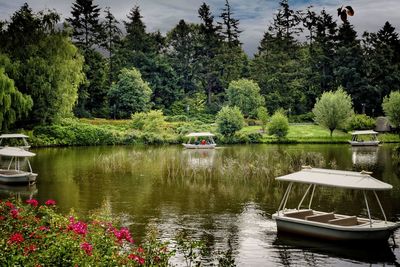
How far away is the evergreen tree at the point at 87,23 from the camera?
275 ft

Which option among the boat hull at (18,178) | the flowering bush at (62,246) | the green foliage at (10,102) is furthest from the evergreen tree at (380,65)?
the flowering bush at (62,246)

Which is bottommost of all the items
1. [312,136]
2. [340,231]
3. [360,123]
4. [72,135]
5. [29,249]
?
[340,231]

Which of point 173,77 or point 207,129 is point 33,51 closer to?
point 207,129

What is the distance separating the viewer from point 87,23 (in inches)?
3344

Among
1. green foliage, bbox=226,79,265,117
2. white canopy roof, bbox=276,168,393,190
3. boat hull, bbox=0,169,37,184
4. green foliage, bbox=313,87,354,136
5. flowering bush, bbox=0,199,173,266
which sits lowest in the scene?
boat hull, bbox=0,169,37,184

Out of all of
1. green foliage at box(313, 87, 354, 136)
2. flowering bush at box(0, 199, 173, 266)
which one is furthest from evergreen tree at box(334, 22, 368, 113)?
flowering bush at box(0, 199, 173, 266)

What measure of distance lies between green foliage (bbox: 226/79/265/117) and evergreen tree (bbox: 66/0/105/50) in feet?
84.9

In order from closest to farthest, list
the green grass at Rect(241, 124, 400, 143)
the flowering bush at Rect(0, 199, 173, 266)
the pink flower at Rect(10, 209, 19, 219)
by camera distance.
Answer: the flowering bush at Rect(0, 199, 173, 266), the pink flower at Rect(10, 209, 19, 219), the green grass at Rect(241, 124, 400, 143)

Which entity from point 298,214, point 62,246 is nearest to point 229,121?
point 298,214

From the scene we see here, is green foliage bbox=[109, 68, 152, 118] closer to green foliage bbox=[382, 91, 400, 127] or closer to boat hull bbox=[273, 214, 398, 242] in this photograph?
green foliage bbox=[382, 91, 400, 127]

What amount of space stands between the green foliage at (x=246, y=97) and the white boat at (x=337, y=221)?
2347 inches

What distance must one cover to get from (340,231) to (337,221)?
0.82 m

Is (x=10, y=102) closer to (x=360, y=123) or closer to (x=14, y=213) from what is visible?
(x=14, y=213)

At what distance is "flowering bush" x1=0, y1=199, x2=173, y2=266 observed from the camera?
904 centimetres
